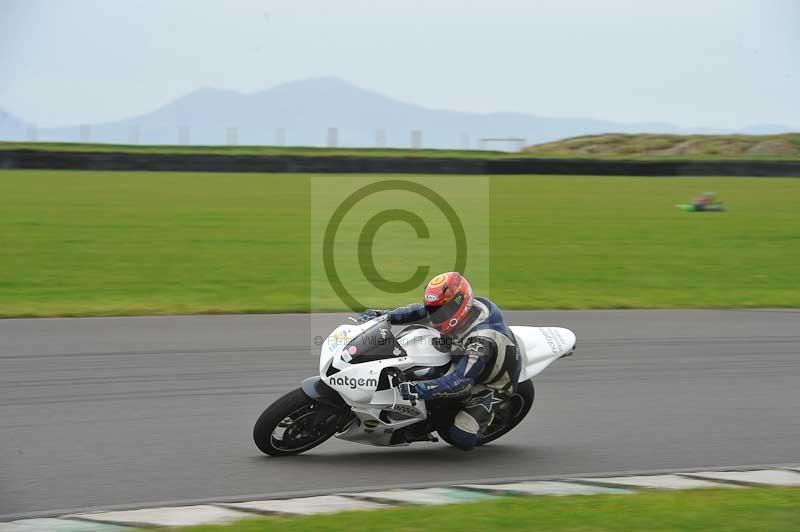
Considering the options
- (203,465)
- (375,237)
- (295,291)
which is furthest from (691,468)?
(375,237)

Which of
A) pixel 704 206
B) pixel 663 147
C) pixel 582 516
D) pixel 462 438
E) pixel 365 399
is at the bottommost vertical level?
pixel 582 516

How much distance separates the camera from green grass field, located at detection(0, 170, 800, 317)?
595 inches

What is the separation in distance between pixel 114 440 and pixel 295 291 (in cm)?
800

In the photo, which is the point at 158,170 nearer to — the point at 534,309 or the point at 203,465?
the point at 534,309

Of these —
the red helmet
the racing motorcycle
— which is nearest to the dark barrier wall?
the racing motorcycle

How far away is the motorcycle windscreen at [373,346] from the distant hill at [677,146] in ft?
132

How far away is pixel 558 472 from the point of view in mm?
7160

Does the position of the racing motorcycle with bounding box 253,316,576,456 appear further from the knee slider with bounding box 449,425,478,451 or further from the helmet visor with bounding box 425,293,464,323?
the helmet visor with bounding box 425,293,464,323

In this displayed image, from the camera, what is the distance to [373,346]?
7.15 m

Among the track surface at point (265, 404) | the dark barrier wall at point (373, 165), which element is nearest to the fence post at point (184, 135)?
the dark barrier wall at point (373, 165)

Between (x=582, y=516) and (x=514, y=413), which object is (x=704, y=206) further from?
(x=582, y=516)

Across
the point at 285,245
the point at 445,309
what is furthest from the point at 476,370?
the point at 285,245

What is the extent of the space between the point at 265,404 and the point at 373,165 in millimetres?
24808

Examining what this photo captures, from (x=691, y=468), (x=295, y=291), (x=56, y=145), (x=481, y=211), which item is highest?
(x=56, y=145)
